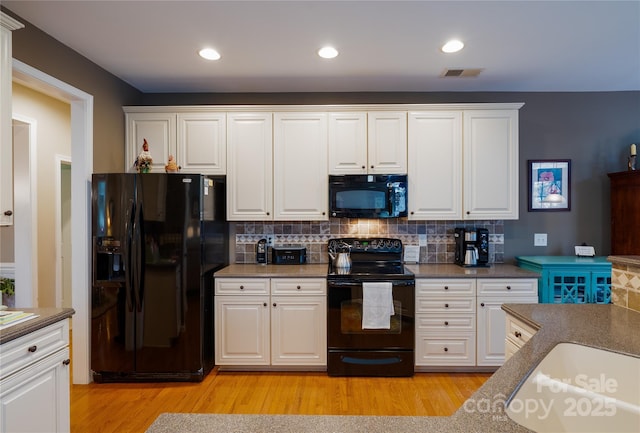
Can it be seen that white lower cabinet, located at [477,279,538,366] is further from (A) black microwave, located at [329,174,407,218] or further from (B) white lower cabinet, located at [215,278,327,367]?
(B) white lower cabinet, located at [215,278,327,367]

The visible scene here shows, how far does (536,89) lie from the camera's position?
3.29 m

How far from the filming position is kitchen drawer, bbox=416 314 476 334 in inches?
112

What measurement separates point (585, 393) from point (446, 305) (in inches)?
66.1

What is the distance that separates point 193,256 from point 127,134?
1.38 metres

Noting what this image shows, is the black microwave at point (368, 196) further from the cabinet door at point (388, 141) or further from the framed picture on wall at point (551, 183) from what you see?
the framed picture on wall at point (551, 183)

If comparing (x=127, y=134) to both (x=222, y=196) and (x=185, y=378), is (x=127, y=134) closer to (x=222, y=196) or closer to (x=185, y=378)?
(x=222, y=196)

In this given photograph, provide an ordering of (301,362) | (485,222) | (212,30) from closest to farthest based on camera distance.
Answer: (212,30)
(301,362)
(485,222)

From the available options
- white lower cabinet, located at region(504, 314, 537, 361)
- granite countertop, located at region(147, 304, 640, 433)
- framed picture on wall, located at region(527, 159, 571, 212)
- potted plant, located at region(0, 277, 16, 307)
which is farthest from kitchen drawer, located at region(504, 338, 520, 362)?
potted plant, located at region(0, 277, 16, 307)

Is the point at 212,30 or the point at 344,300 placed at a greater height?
the point at 212,30

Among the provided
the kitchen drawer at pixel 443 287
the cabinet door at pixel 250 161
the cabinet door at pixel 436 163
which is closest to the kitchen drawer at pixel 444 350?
the kitchen drawer at pixel 443 287

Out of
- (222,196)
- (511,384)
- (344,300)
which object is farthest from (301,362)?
(511,384)

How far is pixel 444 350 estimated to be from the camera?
2.85 meters

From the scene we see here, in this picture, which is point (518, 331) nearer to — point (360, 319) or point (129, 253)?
point (360, 319)

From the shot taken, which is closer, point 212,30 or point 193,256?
point 212,30
